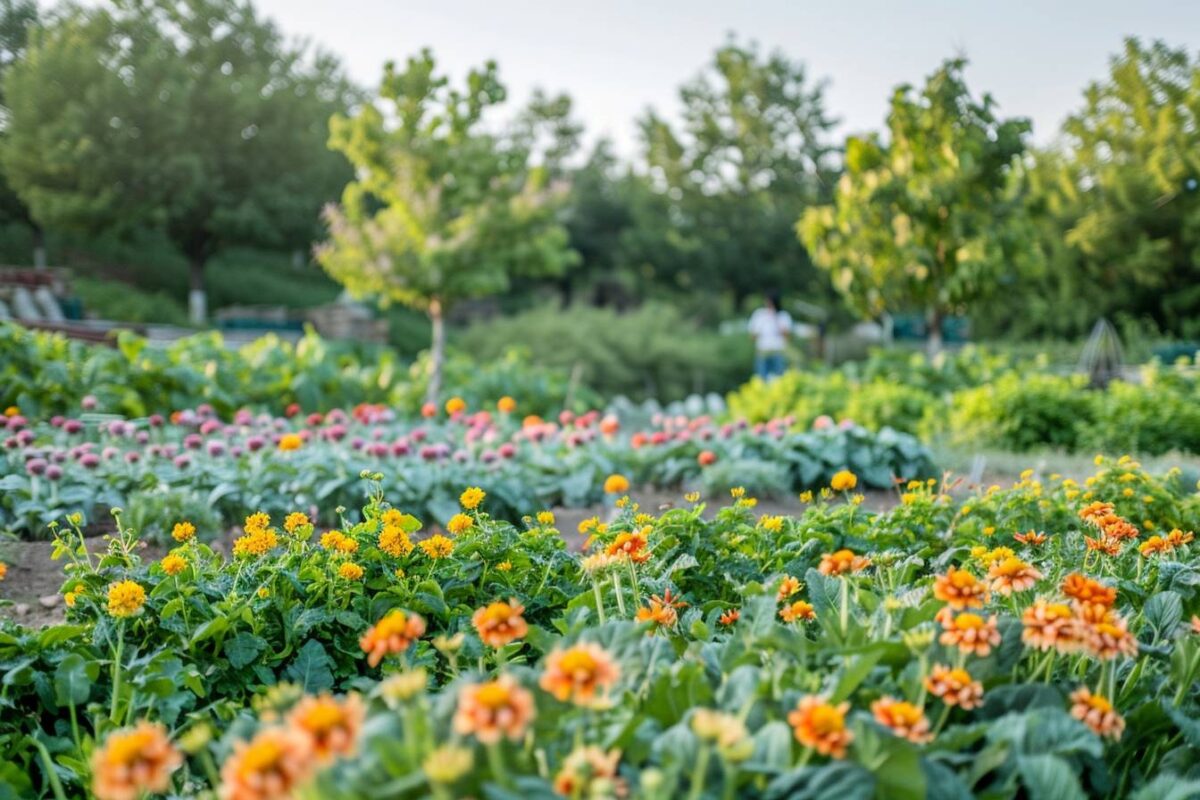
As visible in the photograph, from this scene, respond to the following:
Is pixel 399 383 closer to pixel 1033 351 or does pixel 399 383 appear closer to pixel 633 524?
pixel 633 524

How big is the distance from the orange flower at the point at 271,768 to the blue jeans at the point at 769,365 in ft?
32.8

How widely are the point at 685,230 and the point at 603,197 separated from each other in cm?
239

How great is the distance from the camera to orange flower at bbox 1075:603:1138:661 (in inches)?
56.2

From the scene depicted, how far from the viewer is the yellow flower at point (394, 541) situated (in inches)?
93.0

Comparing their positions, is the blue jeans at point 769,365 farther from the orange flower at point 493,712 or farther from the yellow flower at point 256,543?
the orange flower at point 493,712

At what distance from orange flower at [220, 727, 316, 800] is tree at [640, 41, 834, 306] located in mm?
20549

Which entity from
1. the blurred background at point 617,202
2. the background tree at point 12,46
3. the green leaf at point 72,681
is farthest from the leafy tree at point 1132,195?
the background tree at point 12,46

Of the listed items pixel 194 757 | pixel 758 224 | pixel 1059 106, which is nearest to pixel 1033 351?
pixel 1059 106

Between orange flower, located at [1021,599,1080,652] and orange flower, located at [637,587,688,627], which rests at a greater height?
orange flower, located at [1021,599,1080,652]

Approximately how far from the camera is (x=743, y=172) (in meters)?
22.7

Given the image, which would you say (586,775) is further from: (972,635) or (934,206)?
(934,206)

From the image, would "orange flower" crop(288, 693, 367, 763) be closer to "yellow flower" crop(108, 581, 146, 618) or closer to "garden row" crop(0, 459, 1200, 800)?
"garden row" crop(0, 459, 1200, 800)

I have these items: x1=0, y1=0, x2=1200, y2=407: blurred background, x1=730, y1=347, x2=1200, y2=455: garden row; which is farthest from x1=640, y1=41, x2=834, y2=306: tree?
x1=730, y1=347, x2=1200, y2=455: garden row

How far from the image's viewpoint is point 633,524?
2.87 metres
